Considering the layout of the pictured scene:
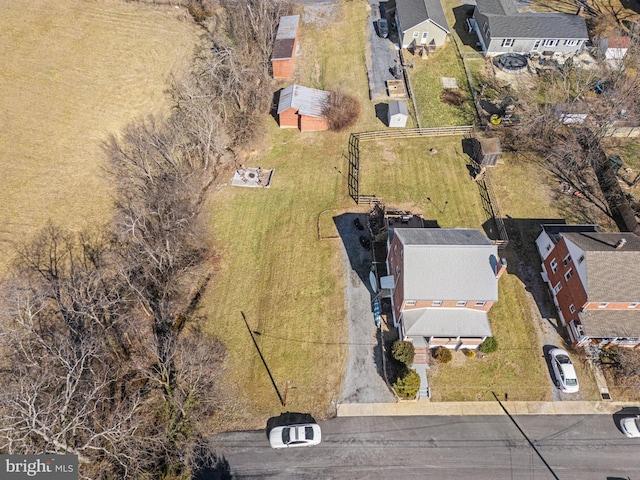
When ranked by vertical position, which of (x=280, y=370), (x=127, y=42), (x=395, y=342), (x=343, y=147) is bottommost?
(x=280, y=370)

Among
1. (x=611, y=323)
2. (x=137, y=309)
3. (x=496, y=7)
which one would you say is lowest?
(x=137, y=309)

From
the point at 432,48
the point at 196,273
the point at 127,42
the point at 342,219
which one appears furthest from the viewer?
the point at 127,42

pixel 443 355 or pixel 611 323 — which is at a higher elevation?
pixel 611 323

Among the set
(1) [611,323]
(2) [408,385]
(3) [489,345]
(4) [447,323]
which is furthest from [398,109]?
(2) [408,385]

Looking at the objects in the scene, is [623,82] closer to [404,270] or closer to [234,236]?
[404,270]

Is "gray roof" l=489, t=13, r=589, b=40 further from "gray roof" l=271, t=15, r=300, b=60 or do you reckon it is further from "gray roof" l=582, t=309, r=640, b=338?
"gray roof" l=582, t=309, r=640, b=338

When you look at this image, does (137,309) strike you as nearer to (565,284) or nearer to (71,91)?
(71,91)

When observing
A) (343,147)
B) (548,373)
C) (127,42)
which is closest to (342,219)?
(343,147)
